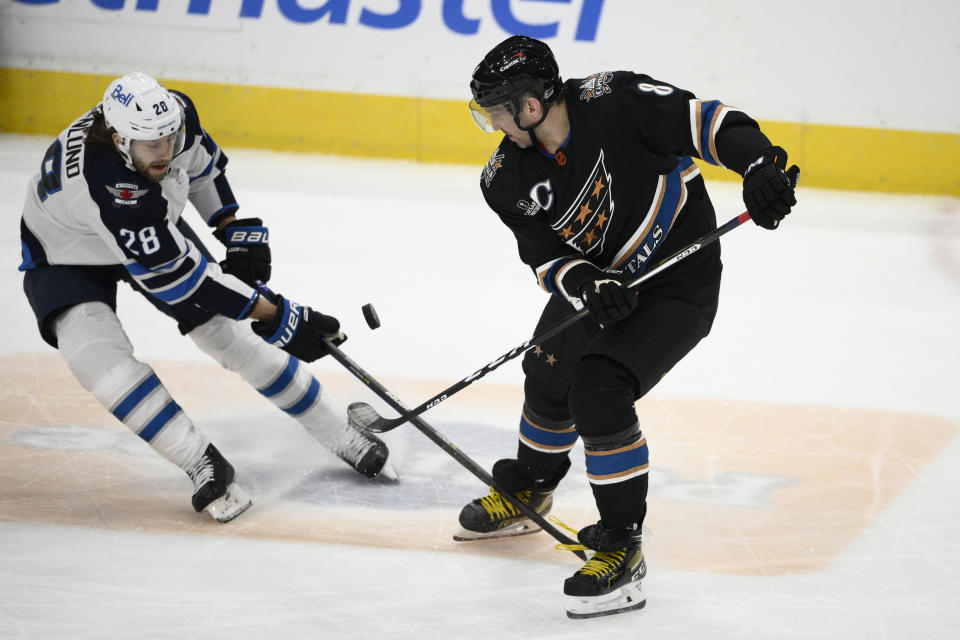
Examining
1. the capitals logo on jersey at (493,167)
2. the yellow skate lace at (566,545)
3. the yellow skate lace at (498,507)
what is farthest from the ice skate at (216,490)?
the capitals logo on jersey at (493,167)

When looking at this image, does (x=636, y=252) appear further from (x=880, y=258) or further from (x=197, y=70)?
(x=197, y=70)

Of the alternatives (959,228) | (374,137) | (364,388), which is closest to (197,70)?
(374,137)

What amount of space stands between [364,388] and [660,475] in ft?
3.51

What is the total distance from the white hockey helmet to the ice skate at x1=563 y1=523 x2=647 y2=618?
1.37 metres

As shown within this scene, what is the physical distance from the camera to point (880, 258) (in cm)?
479

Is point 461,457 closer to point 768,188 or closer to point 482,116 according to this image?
point 482,116

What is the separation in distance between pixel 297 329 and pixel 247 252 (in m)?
0.34

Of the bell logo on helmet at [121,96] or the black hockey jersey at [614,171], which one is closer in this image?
the black hockey jersey at [614,171]

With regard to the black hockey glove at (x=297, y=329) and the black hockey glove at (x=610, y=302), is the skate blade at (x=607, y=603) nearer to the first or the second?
the black hockey glove at (x=610, y=302)

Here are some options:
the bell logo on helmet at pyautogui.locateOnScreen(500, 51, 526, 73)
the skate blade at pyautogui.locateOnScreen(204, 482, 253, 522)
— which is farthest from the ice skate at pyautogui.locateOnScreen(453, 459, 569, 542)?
the bell logo on helmet at pyautogui.locateOnScreen(500, 51, 526, 73)

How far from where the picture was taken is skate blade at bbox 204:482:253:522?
2777mm

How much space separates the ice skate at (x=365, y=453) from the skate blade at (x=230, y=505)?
32 cm

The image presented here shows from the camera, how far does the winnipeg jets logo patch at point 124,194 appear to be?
8.54 ft

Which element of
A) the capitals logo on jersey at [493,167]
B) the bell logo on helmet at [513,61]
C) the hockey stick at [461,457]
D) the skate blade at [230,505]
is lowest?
the skate blade at [230,505]
